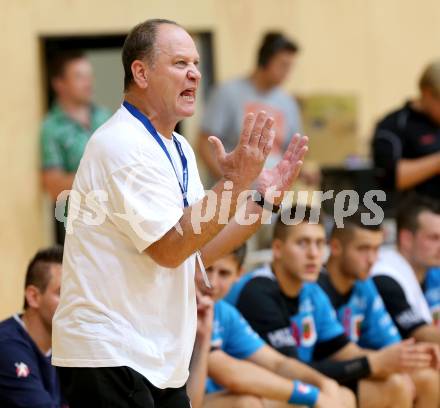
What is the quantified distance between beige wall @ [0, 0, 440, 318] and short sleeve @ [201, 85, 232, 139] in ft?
3.26

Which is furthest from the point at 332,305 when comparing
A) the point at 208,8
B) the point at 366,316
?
the point at 208,8

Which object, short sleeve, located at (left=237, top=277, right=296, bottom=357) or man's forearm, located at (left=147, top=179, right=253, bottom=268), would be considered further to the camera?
short sleeve, located at (left=237, top=277, right=296, bottom=357)

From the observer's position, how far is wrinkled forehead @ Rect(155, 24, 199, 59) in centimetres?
313

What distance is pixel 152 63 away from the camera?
123 inches

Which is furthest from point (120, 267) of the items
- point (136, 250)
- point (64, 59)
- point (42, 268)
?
point (64, 59)

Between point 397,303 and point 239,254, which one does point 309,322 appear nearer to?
point 239,254

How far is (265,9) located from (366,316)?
3.62 meters

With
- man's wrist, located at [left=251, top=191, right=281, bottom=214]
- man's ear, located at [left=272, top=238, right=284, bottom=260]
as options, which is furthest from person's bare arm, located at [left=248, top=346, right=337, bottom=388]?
man's wrist, located at [left=251, top=191, right=281, bottom=214]

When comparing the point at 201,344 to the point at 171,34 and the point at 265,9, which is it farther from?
the point at 265,9

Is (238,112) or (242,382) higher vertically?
(238,112)

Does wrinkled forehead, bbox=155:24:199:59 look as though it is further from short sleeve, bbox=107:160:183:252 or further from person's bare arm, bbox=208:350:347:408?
person's bare arm, bbox=208:350:347:408

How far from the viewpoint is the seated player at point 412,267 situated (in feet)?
20.0

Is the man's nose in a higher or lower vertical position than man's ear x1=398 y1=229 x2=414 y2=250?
higher

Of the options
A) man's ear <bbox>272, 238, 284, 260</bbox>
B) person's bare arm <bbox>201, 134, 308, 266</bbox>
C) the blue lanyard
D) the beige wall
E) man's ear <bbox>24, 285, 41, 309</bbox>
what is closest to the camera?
the blue lanyard
